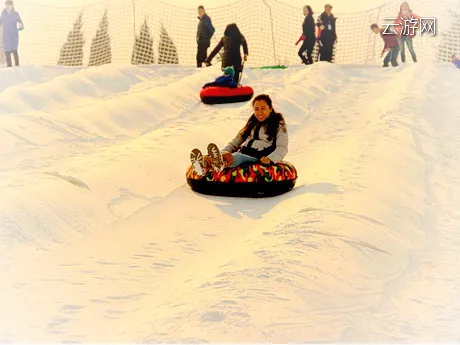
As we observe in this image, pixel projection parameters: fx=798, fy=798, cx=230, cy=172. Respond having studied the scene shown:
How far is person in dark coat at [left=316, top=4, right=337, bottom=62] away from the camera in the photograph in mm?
17453

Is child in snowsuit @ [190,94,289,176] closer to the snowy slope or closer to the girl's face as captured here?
the girl's face

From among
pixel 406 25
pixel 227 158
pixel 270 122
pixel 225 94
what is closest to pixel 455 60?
pixel 406 25

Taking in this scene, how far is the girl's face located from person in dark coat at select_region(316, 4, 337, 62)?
11227 mm

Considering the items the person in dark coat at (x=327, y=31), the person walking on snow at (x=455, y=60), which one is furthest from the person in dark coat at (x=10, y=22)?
the person walking on snow at (x=455, y=60)

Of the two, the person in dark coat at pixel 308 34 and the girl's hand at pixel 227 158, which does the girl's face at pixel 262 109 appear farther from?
the person in dark coat at pixel 308 34

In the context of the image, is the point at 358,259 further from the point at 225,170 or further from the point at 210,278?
the point at 225,170

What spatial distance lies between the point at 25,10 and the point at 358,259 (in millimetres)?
15984

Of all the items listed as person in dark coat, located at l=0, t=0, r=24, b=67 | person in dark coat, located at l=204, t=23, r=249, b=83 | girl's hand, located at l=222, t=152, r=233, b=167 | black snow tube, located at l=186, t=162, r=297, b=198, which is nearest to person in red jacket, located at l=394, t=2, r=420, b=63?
person in dark coat, located at l=204, t=23, r=249, b=83

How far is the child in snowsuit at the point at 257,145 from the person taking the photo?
6.65 metres

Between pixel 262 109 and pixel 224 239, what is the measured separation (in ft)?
5.28

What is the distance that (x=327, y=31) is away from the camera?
690 inches

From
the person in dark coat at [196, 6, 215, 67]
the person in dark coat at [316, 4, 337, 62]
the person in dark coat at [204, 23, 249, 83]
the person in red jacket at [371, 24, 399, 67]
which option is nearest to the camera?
the person in dark coat at [204, 23, 249, 83]

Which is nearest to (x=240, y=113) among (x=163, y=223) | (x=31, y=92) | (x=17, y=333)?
(x=31, y=92)

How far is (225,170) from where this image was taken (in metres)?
6.67
